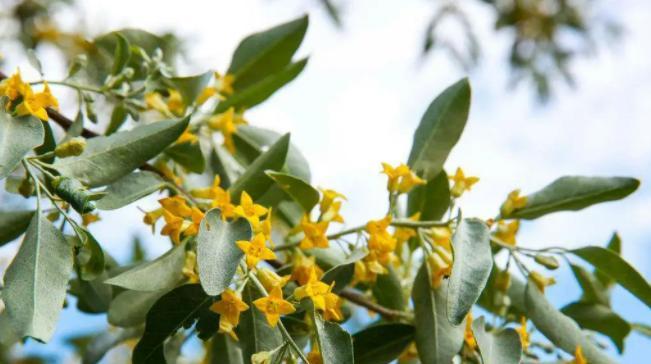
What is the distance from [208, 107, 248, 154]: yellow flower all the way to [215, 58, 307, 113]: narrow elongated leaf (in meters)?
0.02

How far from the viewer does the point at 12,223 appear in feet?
3.61

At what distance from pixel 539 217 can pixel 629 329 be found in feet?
0.84

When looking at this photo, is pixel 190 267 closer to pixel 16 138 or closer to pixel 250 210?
pixel 250 210

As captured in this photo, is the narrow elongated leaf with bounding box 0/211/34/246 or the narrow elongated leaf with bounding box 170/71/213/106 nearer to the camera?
the narrow elongated leaf with bounding box 0/211/34/246

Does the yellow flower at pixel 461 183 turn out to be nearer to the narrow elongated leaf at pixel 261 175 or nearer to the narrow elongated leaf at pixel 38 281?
the narrow elongated leaf at pixel 261 175

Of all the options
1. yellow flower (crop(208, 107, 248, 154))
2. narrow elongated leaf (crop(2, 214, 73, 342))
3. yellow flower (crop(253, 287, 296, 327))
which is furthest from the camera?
yellow flower (crop(208, 107, 248, 154))

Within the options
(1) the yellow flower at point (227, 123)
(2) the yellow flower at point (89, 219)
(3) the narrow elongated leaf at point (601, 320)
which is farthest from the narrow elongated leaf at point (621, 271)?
(2) the yellow flower at point (89, 219)

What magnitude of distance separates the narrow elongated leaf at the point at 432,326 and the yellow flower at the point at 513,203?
0.16m

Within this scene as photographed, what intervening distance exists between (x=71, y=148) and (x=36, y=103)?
64 mm

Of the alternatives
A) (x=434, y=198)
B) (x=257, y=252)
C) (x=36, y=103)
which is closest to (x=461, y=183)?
(x=434, y=198)

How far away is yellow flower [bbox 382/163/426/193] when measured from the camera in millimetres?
1180

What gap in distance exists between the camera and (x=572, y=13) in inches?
158

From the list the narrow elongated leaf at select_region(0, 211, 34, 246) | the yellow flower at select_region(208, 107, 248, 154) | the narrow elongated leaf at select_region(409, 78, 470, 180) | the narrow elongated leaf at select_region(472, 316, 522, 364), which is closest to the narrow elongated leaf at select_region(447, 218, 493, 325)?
the narrow elongated leaf at select_region(472, 316, 522, 364)

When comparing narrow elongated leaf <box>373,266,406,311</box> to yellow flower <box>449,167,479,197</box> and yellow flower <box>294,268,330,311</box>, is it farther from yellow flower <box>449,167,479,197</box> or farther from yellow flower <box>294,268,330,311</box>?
yellow flower <box>294,268,330,311</box>
